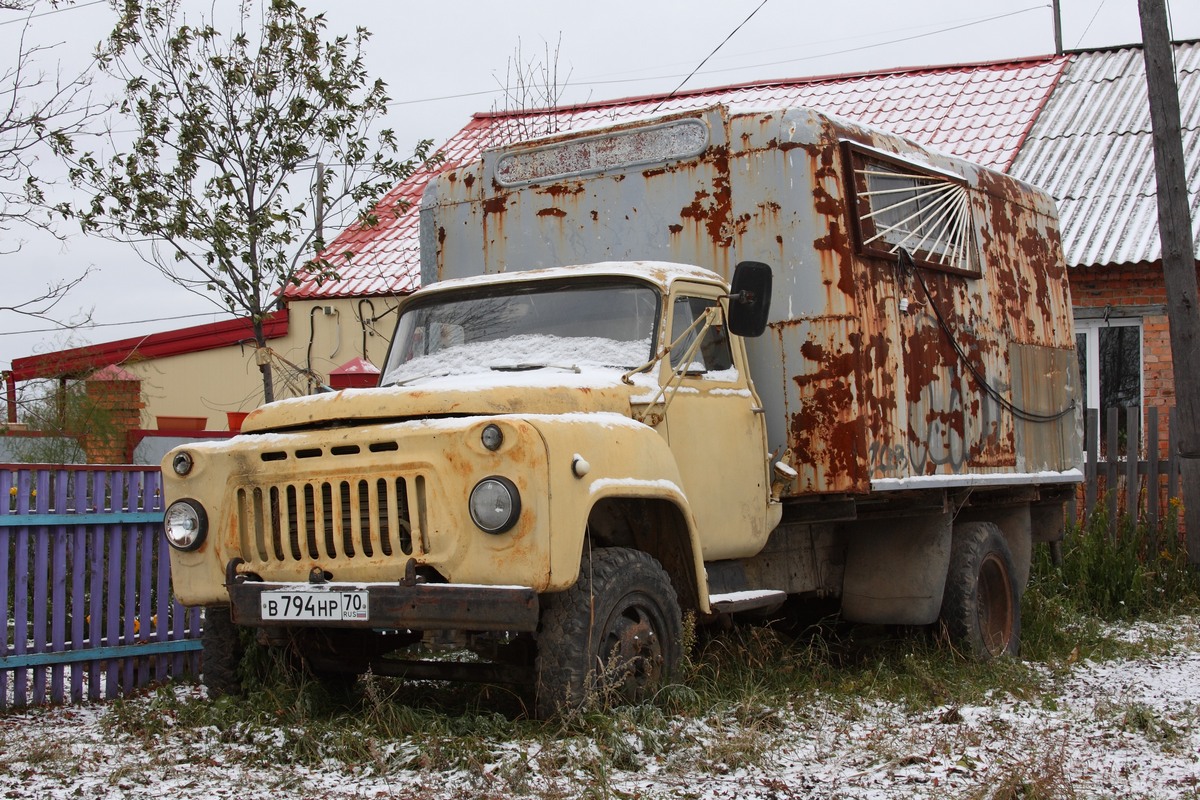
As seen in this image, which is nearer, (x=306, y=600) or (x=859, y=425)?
(x=306, y=600)

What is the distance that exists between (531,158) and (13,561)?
11.7 ft

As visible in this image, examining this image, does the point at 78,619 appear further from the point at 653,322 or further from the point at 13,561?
the point at 653,322

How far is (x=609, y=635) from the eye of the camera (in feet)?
18.9

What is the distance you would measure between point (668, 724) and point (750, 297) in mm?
2029

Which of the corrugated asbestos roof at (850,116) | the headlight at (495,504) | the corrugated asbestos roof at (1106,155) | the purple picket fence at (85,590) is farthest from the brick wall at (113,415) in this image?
the corrugated asbestos roof at (1106,155)

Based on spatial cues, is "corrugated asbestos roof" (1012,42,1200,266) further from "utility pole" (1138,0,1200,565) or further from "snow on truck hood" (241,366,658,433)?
"snow on truck hood" (241,366,658,433)

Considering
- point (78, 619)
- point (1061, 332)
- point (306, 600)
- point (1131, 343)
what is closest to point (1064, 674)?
point (1061, 332)

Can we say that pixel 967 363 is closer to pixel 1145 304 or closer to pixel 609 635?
pixel 609 635

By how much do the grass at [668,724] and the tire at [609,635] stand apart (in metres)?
0.10

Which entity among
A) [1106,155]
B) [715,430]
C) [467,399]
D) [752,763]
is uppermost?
[1106,155]

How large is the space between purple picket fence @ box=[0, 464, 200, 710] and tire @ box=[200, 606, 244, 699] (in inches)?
49.3

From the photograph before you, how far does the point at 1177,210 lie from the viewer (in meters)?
11.2

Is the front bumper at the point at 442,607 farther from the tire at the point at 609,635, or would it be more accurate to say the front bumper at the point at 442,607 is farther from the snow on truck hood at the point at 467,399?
the snow on truck hood at the point at 467,399

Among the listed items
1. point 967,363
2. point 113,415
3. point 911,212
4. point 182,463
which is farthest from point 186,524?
point 113,415
